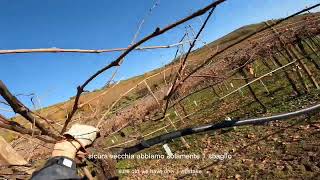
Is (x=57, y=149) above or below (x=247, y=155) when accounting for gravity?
above

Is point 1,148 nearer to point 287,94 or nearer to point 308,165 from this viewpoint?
point 308,165

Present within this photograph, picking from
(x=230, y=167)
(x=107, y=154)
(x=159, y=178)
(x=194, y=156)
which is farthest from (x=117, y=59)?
(x=194, y=156)

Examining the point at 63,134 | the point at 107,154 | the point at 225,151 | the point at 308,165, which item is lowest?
the point at 308,165

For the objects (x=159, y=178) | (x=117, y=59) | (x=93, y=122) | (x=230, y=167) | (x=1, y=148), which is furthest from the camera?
(x=159, y=178)

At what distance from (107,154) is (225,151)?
34.7 feet

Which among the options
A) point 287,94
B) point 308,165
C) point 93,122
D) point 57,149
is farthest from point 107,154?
point 287,94

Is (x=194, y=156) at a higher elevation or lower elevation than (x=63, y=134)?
lower

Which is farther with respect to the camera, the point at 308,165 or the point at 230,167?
the point at 230,167

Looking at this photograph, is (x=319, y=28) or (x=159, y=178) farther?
(x=319, y=28)

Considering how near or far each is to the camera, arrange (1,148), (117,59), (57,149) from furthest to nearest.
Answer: (1,148) → (57,149) → (117,59)

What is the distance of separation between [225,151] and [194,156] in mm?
1294

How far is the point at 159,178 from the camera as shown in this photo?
12.4 meters

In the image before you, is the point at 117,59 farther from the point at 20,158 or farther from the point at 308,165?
the point at 308,165

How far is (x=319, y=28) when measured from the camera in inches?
711
